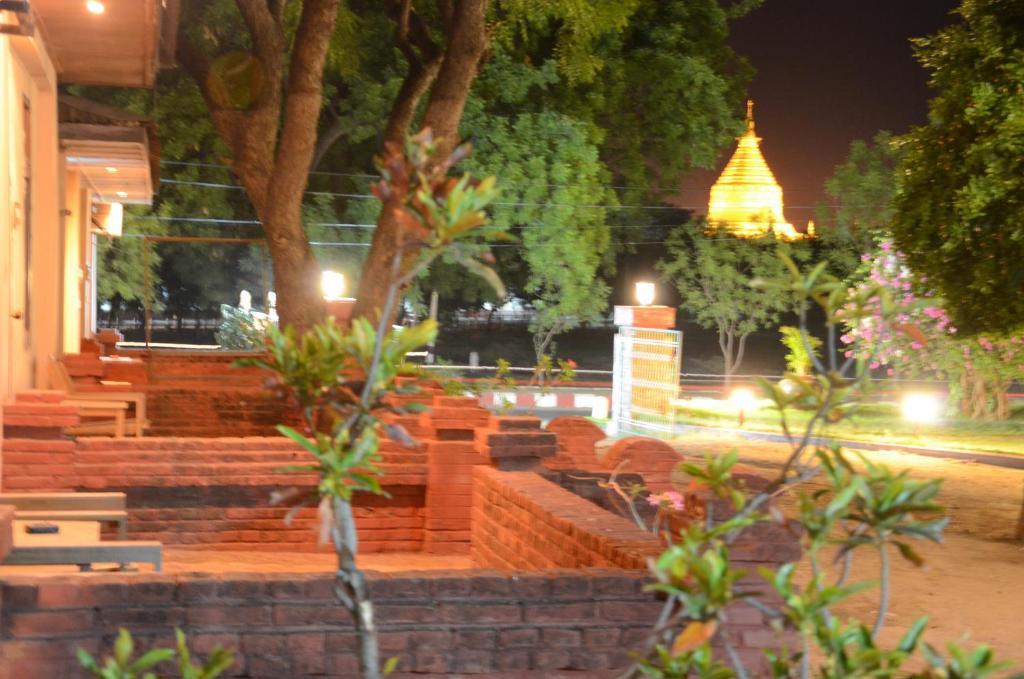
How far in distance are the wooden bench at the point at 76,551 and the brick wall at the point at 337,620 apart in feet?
3.29

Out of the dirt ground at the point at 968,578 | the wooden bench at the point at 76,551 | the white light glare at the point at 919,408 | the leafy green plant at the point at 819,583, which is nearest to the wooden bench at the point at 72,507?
the wooden bench at the point at 76,551

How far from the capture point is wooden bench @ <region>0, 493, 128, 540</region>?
7.08 m

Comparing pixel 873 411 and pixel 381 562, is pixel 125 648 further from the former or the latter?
pixel 873 411

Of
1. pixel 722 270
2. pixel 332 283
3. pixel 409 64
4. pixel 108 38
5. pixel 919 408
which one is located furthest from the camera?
pixel 722 270

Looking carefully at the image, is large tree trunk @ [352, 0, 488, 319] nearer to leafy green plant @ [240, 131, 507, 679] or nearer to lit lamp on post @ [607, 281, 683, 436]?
leafy green plant @ [240, 131, 507, 679]

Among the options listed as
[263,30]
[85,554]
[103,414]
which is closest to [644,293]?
[263,30]

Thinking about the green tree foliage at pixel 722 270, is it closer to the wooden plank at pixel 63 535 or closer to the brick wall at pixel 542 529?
the brick wall at pixel 542 529

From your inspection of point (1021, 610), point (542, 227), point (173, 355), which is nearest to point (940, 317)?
point (542, 227)

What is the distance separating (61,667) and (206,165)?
28118 mm

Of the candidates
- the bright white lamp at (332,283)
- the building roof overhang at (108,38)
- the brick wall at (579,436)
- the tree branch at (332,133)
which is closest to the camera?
the building roof overhang at (108,38)

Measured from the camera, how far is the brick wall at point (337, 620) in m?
4.45

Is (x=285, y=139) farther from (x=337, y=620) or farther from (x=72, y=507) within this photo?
(x=337, y=620)

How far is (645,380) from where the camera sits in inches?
893

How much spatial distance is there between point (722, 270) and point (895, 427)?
16468mm
